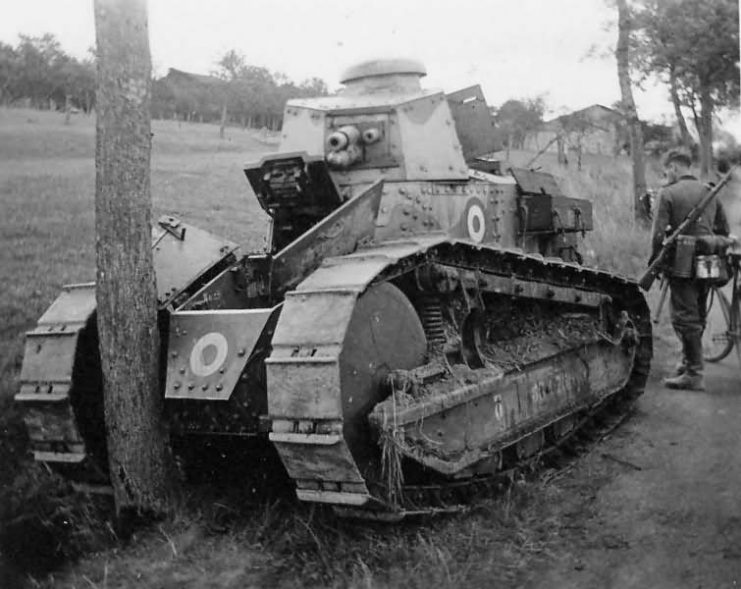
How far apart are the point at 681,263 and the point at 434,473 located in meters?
3.66

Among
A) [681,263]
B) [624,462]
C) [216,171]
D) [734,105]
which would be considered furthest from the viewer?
[216,171]

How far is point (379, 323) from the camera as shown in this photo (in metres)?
4.87

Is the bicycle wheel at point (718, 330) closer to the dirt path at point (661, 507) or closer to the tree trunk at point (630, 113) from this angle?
the dirt path at point (661, 507)

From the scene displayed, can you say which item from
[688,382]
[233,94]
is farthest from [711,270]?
[233,94]

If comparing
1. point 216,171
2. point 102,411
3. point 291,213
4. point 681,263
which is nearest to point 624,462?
point 681,263

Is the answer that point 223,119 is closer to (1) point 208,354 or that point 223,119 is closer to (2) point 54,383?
(2) point 54,383

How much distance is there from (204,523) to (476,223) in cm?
292

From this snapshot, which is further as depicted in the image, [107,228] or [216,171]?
[216,171]

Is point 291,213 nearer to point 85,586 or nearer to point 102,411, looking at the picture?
point 102,411

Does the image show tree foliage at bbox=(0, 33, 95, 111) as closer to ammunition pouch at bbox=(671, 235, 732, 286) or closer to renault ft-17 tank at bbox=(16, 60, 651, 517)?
renault ft-17 tank at bbox=(16, 60, 651, 517)

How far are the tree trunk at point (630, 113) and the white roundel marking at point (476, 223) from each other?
1.42m

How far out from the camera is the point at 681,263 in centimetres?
795

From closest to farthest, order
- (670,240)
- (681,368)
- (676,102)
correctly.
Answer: (676,102), (670,240), (681,368)

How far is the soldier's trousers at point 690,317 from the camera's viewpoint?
805cm
